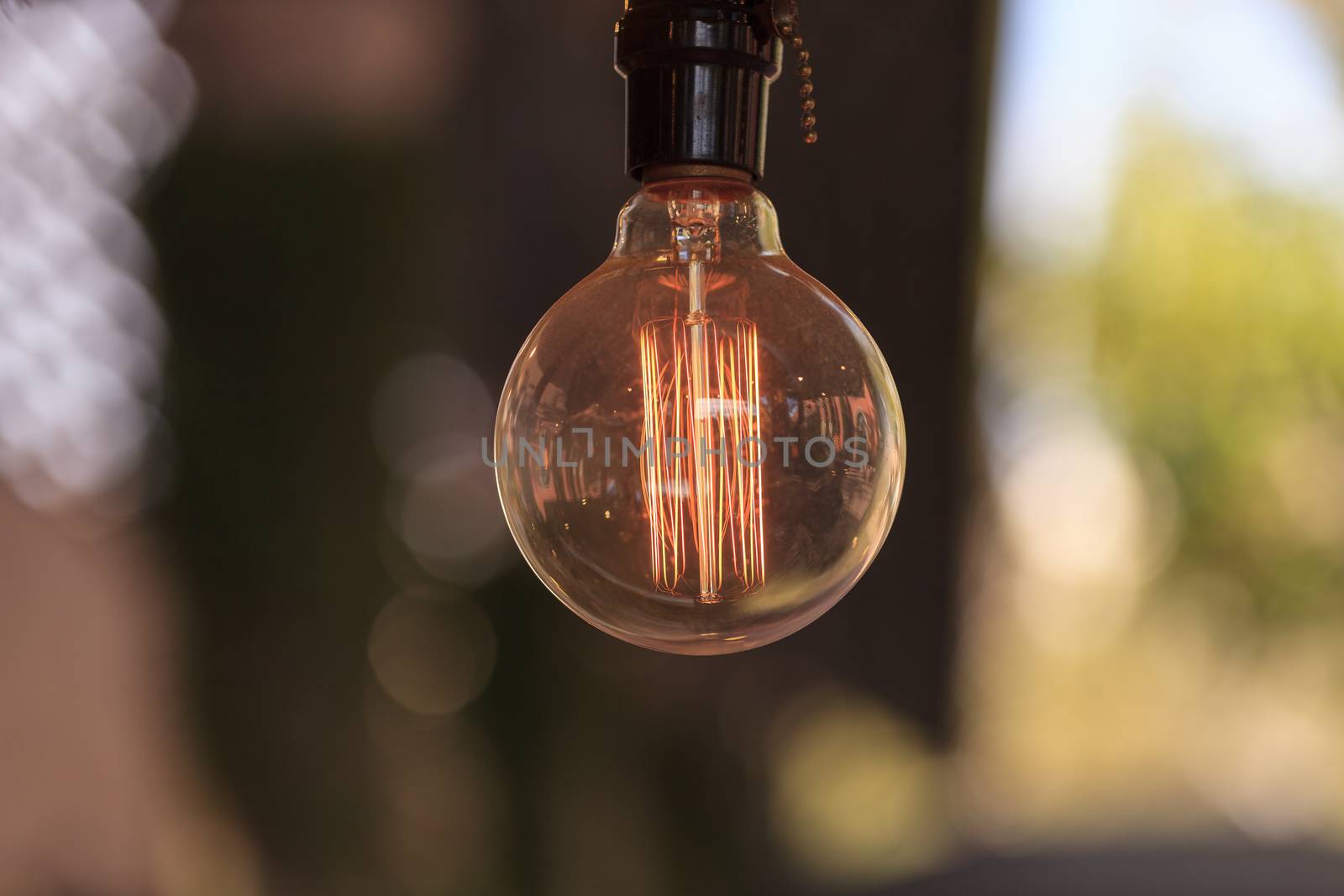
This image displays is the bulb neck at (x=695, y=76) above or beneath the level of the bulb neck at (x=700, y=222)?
above

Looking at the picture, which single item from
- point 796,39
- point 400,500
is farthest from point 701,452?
point 400,500

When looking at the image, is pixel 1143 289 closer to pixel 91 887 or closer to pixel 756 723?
pixel 756 723

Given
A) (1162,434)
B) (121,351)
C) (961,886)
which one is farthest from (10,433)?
(1162,434)

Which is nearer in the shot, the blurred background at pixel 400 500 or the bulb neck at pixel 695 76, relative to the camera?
the bulb neck at pixel 695 76

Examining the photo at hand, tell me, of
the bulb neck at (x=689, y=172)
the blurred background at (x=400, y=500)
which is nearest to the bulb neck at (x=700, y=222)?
the bulb neck at (x=689, y=172)

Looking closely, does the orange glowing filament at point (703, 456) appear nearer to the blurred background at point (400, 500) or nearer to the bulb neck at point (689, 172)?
the bulb neck at point (689, 172)

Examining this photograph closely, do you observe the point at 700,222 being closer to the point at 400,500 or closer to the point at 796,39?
the point at 796,39

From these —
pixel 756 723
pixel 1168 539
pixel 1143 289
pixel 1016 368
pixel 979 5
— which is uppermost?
pixel 979 5
